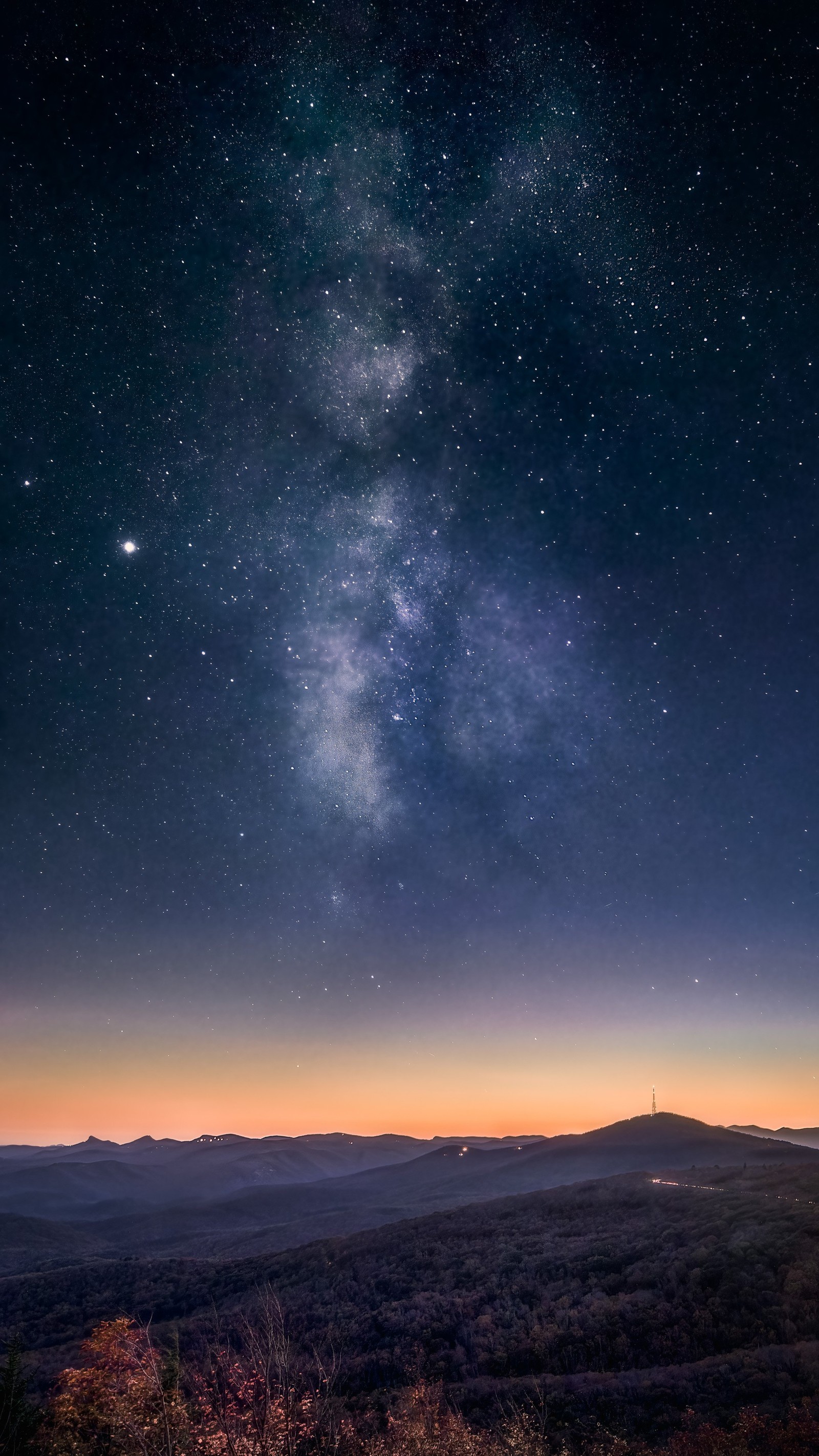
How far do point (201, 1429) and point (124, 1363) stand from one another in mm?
10185

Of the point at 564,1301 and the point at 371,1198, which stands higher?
the point at 564,1301

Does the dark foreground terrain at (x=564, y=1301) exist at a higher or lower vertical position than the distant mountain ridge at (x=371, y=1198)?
higher

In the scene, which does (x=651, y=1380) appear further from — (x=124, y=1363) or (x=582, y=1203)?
(x=582, y=1203)

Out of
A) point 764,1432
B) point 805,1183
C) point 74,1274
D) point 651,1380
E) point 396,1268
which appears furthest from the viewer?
point 74,1274

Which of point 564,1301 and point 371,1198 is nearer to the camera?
point 564,1301

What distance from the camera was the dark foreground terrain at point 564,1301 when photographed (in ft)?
59.5

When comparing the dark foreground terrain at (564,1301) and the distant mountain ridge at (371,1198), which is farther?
the distant mountain ridge at (371,1198)

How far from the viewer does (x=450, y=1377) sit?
76.8 feet

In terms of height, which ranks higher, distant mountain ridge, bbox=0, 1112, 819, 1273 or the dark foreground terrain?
the dark foreground terrain

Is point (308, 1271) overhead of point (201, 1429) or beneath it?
beneath

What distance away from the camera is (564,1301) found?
1046 inches

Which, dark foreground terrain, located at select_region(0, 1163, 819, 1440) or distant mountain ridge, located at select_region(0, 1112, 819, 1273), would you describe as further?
distant mountain ridge, located at select_region(0, 1112, 819, 1273)

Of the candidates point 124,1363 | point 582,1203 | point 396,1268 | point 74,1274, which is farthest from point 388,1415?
point 74,1274

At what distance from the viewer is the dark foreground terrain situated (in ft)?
59.5
